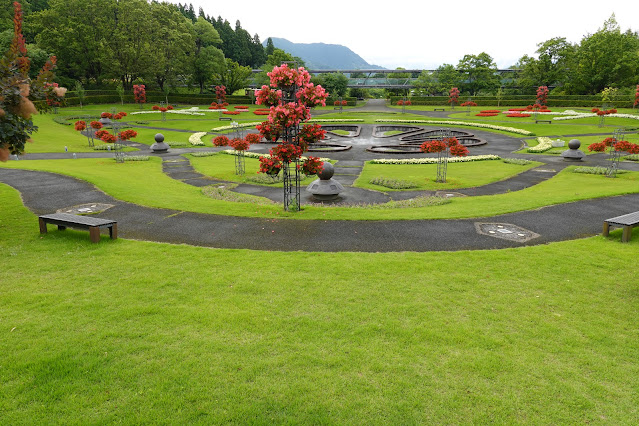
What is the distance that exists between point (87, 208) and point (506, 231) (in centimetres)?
1687

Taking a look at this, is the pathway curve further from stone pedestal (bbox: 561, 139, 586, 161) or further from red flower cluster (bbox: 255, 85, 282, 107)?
Answer: stone pedestal (bbox: 561, 139, 586, 161)

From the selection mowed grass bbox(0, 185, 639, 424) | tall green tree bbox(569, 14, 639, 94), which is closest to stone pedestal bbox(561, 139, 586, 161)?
mowed grass bbox(0, 185, 639, 424)

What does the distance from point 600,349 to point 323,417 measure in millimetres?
5190

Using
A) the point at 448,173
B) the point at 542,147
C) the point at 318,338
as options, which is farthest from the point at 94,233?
the point at 542,147

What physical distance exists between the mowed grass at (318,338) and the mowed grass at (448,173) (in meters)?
14.5

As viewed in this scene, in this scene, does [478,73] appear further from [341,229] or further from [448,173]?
[341,229]

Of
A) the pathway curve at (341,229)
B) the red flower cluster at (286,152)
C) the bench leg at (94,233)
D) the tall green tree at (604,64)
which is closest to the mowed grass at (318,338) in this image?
the bench leg at (94,233)

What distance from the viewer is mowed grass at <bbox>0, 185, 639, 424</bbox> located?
17.9 feet

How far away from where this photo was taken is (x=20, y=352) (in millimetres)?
6465

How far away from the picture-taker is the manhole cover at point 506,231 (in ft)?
42.5

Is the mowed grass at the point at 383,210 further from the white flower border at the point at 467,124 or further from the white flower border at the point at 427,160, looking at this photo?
the white flower border at the point at 467,124

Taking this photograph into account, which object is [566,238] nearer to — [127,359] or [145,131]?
[127,359]

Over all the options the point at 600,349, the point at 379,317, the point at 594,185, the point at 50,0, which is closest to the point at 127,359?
the point at 379,317

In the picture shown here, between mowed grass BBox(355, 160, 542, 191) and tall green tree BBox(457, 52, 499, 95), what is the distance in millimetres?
72097
